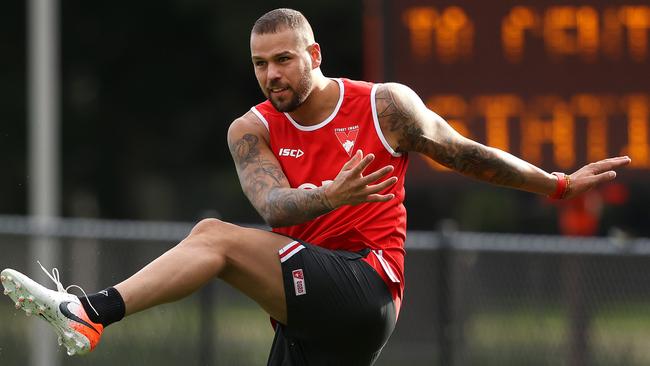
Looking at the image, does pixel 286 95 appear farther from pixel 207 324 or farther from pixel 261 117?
pixel 207 324

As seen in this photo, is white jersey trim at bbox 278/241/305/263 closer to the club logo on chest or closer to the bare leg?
the bare leg

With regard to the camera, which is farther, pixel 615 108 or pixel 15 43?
pixel 15 43

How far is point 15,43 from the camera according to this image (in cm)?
2327

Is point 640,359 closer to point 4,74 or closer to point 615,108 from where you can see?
point 615,108

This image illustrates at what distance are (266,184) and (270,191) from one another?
→ 0.07 metres

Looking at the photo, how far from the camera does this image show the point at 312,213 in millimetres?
5695

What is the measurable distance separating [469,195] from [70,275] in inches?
401

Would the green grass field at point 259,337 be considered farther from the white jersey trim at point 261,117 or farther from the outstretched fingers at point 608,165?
the white jersey trim at point 261,117

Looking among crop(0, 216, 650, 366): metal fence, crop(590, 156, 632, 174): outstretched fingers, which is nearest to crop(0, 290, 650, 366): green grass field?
crop(0, 216, 650, 366): metal fence

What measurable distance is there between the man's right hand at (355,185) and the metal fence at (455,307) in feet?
13.2

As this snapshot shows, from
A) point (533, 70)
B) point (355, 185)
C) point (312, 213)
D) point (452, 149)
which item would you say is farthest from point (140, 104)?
point (355, 185)

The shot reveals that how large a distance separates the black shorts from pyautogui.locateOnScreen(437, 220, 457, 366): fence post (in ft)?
11.3

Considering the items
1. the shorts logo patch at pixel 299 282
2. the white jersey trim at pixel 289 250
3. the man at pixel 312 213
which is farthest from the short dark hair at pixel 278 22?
the shorts logo patch at pixel 299 282

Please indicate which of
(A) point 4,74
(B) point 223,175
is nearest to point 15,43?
(A) point 4,74
